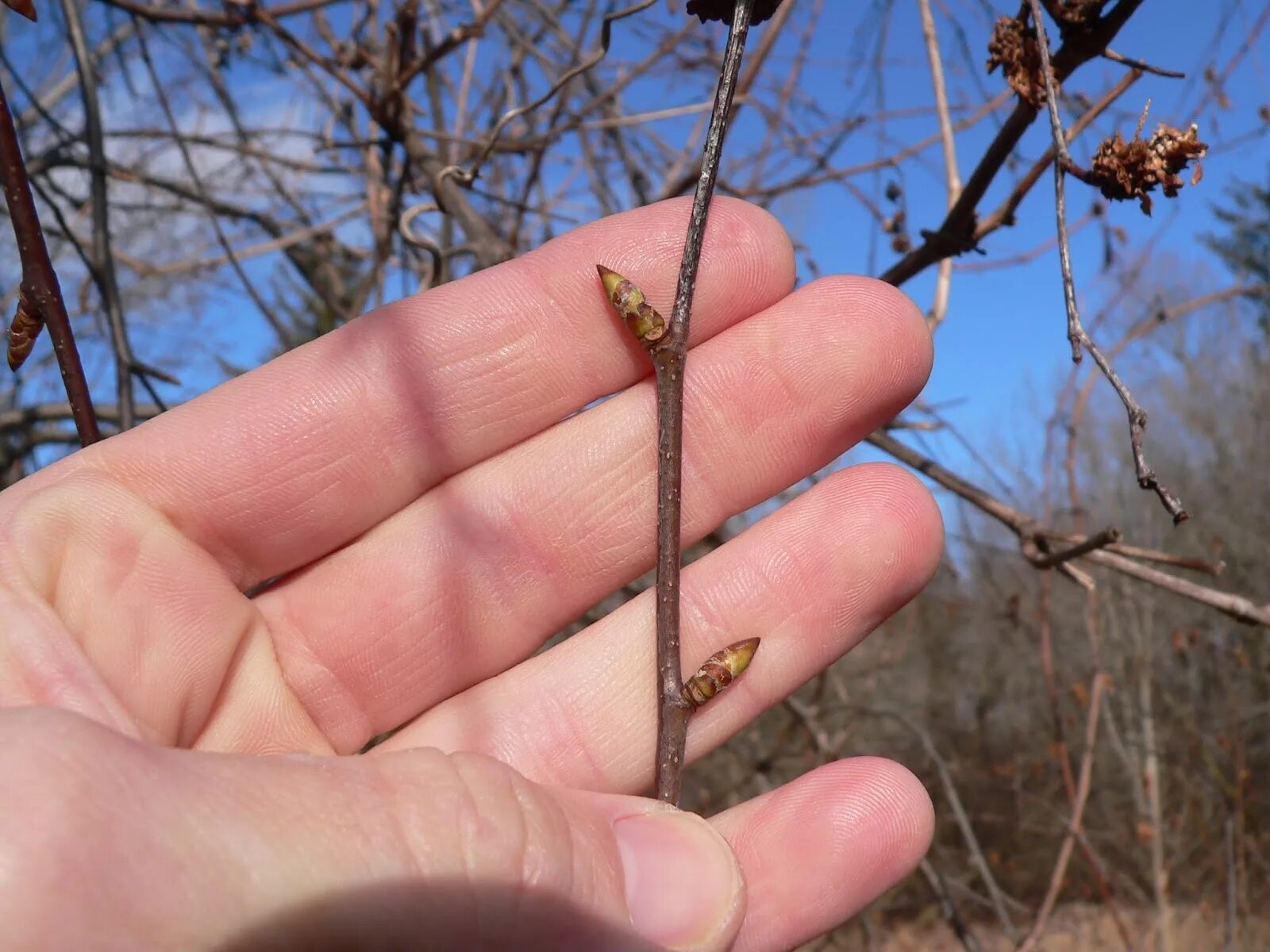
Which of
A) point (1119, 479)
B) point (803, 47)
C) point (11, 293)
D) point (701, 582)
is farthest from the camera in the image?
point (1119, 479)

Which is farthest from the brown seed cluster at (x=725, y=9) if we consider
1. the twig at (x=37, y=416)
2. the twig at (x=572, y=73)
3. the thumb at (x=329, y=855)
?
the twig at (x=37, y=416)

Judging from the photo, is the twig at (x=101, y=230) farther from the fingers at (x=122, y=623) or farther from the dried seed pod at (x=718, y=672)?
the dried seed pod at (x=718, y=672)

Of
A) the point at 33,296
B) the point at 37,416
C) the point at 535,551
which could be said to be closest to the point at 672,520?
the point at 535,551

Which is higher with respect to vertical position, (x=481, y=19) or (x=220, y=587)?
(x=481, y=19)

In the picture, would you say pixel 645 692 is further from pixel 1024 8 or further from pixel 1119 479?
pixel 1119 479

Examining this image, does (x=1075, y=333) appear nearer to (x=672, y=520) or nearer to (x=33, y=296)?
(x=672, y=520)

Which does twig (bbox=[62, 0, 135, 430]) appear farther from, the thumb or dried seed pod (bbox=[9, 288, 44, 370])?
the thumb

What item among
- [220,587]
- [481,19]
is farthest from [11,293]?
[220,587]

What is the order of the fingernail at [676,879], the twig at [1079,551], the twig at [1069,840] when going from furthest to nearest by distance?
the twig at [1069,840]
the twig at [1079,551]
the fingernail at [676,879]
